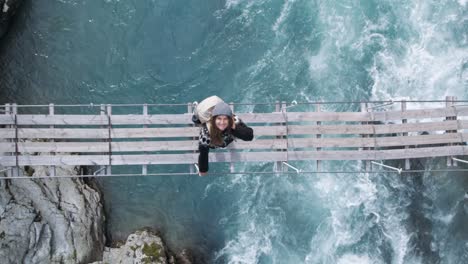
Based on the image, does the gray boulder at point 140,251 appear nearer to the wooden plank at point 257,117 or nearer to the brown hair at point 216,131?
the wooden plank at point 257,117

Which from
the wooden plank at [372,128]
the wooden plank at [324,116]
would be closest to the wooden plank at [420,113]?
the wooden plank at [372,128]

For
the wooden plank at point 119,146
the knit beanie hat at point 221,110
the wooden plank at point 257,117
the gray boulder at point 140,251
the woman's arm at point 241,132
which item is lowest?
the gray boulder at point 140,251

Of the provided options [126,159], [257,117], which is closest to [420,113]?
[257,117]

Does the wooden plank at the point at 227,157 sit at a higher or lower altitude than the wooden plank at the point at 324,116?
lower

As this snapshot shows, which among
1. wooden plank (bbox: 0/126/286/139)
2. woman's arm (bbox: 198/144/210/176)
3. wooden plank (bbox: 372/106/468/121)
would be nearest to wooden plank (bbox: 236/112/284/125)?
wooden plank (bbox: 0/126/286/139)

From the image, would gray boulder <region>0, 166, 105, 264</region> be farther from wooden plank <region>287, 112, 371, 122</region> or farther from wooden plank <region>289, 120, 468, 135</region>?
wooden plank <region>287, 112, 371, 122</region>

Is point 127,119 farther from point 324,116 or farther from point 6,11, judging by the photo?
point 6,11

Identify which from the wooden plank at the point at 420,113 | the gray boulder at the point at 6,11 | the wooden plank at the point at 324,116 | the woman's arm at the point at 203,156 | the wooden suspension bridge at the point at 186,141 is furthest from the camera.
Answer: the gray boulder at the point at 6,11

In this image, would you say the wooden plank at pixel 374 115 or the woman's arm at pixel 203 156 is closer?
the woman's arm at pixel 203 156

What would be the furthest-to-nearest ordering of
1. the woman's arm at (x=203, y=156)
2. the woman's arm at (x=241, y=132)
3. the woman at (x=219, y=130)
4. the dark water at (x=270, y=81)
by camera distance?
the dark water at (x=270, y=81), the woman's arm at (x=203, y=156), the woman's arm at (x=241, y=132), the woman at (x=219, y=130)
